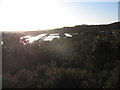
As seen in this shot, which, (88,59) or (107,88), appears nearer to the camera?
(107,88)

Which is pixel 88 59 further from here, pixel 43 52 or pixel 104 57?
pixel 43 52

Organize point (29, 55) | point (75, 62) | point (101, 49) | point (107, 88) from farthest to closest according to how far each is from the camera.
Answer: point (29, 55), point (101, 49), point (75, 62), point (107, 88)

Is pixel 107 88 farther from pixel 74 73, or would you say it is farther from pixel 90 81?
pixel 74 73

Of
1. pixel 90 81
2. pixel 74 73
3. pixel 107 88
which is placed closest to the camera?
pixel 107 88

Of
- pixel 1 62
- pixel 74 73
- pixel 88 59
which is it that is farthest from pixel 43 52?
pixel 74 73

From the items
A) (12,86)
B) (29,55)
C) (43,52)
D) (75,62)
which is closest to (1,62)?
(29,55)

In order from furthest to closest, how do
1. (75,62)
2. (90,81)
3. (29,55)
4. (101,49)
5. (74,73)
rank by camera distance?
(29,55) → (101,49) → (75,62) → (74,73) → (90,81)
